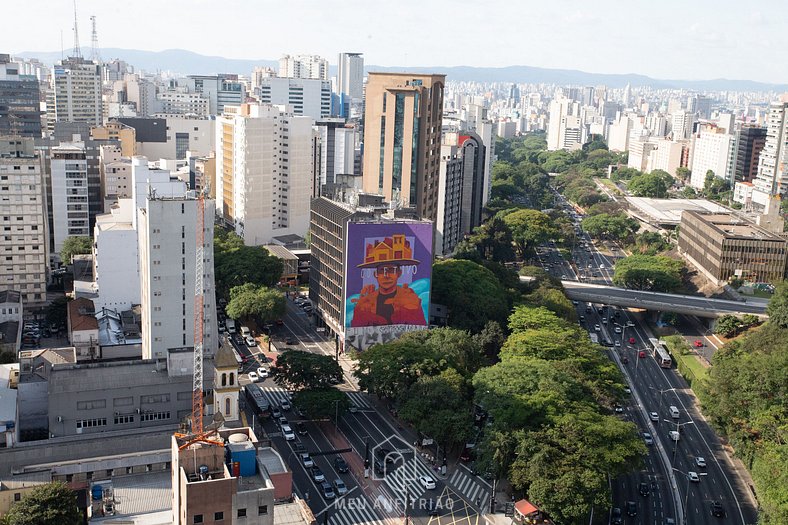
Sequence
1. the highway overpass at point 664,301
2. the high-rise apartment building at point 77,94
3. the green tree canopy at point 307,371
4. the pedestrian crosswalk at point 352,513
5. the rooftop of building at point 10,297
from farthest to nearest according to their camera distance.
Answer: the high-rise apartment building at point 77,94
the highway overpass at point 664,301
the rooftop of building at point 10,297
the green tree canopy at point 307,371
the pedestrian crosswalk at point 352,513

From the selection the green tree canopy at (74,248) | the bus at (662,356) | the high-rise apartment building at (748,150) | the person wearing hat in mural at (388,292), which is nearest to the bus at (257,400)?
Result: the person wearing hat in mural at (388,292)

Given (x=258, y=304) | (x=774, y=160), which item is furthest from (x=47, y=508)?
(x=774, y=160)

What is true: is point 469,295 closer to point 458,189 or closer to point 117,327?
point 117,327

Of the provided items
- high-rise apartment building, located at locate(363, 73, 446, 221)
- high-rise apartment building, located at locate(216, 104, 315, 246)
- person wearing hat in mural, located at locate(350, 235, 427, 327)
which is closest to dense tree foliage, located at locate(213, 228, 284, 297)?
high-rise apartment building, located at locate(363, 73, 446, 221)

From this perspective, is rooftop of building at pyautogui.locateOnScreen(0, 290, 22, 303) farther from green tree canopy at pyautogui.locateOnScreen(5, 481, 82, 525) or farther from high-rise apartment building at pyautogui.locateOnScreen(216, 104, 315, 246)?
high-rise apartment building at pyautogui.locateOnScreen(216, 104, 315, 246)

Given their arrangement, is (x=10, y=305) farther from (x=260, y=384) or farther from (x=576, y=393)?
(x=576, y=393)

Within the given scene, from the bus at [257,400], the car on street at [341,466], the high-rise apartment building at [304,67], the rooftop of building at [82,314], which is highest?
the high-rise apartment building at [304,67]

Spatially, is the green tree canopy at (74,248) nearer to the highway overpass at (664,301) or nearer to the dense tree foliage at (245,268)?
the dense tree foliage at (245,268)
